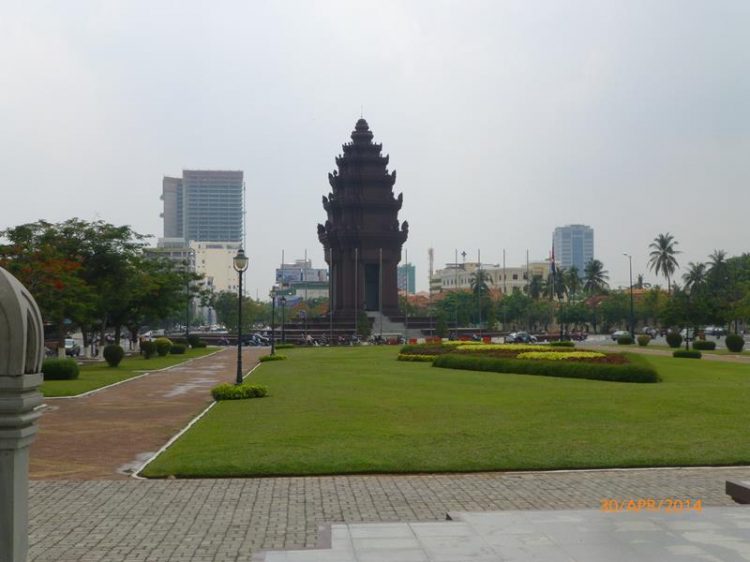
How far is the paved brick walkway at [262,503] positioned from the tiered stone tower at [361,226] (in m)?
72.2

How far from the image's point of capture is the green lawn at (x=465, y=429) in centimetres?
1355

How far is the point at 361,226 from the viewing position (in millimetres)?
85125

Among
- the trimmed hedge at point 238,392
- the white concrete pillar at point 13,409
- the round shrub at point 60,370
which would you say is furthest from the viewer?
the round shrub at point 60,370

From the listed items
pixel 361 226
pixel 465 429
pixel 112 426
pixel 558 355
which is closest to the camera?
pixel 465 429

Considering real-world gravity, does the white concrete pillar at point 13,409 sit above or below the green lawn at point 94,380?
above

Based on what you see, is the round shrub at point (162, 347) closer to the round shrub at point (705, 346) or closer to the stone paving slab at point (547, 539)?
the round shrub at point (705, 346)

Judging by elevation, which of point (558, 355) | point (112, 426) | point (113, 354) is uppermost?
point (558, 355)

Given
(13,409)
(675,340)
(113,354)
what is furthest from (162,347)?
(13,409)

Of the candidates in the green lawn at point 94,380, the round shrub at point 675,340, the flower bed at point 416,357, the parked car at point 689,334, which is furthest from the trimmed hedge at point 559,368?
the round shrub at point 675,340

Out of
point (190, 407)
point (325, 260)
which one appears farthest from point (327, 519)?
point (325, 260)

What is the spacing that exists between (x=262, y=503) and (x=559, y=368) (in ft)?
75.5

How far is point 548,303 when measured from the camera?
141375mm

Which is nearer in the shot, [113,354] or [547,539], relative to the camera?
[547,539]

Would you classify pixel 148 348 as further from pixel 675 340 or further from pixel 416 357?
pixel 675 340
